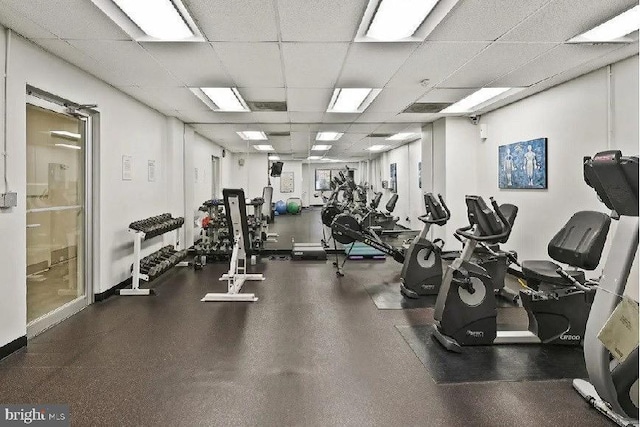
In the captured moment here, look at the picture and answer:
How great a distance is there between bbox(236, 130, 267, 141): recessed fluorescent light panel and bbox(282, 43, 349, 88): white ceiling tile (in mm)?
3277

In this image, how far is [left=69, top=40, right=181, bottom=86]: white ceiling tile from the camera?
349 centimetres

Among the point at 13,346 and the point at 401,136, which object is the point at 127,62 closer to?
the point at 13,346

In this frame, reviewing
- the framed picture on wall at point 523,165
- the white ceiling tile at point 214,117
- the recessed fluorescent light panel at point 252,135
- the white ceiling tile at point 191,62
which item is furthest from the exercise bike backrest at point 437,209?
the recessed fluorescent light panel at point 252,135

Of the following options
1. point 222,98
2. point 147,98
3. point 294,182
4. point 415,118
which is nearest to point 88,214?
point 147,98

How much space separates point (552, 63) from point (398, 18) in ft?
6.72

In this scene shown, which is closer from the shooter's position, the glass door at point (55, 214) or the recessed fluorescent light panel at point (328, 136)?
the glass door at point (55, 214)

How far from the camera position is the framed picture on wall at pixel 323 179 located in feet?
33.3

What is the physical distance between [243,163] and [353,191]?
285cm

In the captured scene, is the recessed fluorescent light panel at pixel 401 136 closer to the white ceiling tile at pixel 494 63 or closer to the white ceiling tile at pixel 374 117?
the white ceiling tile at pixel 374 117

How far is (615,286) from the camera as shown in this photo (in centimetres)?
185

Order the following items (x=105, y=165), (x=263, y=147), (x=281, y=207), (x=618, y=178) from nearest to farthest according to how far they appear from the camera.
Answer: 1. (x=618, y=178)
2. (x=105, y=165)
3. (x=263, y=147)
4. (x=281, y=207)

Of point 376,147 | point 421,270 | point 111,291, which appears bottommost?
point 111,291

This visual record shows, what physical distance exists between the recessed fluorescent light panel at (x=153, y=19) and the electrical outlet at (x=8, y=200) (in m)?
1.55

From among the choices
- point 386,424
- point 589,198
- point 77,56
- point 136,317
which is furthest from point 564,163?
point 77,56
